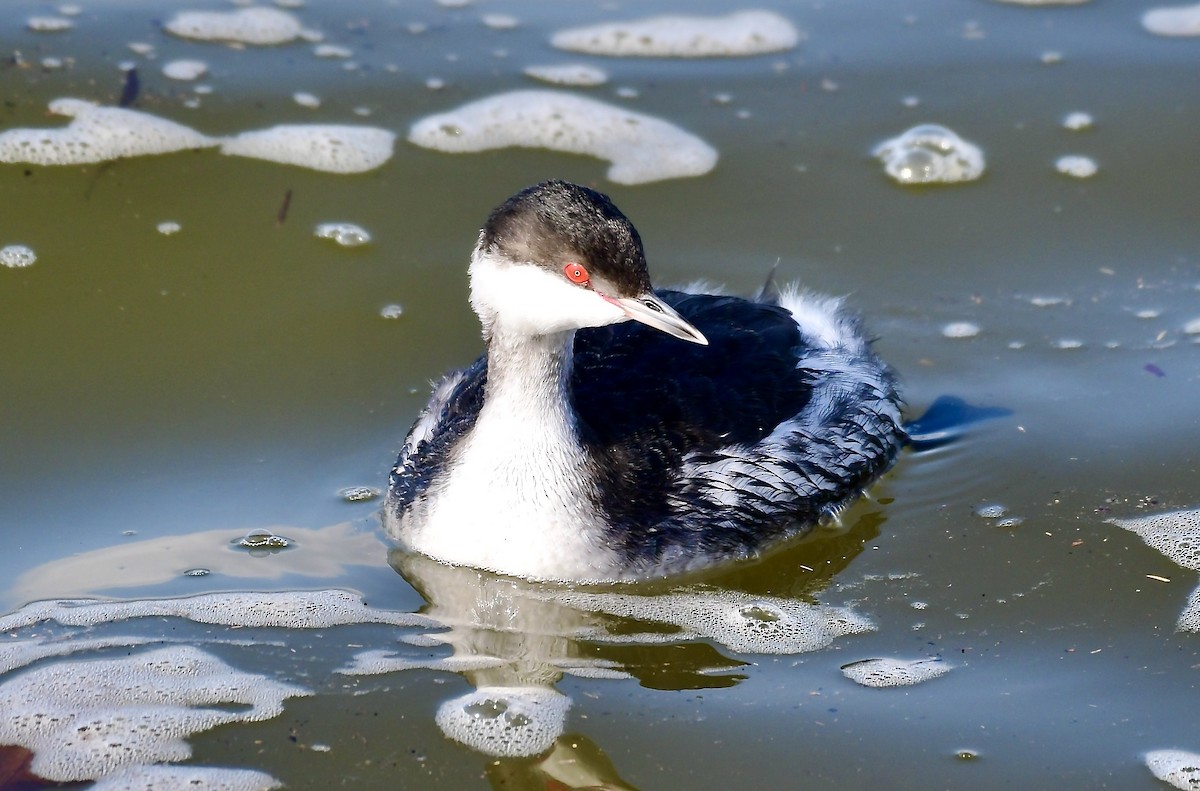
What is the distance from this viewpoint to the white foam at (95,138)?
7852 millimetres

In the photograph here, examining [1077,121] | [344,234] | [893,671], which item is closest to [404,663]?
[893,671]

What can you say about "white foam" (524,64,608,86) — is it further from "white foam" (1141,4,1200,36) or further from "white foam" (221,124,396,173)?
"white foam" (1141,4,1200,36)

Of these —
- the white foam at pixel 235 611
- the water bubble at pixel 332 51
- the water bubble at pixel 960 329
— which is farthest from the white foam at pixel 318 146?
the white foam at pixel 235 611

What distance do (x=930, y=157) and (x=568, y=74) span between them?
2.07m

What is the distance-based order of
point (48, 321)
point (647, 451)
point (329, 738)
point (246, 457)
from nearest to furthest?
point (329, 738) → point (647, 451) → point (246, 457) → point (48, 321)

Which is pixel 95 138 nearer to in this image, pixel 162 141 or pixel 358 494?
pixel 162 141

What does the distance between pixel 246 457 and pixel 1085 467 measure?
11.1 ft

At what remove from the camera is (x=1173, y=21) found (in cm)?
945

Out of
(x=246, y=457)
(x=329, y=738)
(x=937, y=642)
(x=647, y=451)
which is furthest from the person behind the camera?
(x=246, y=457)

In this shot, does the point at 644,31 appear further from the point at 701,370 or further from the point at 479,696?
the point at 479,696

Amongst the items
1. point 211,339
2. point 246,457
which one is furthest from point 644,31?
point 246,457

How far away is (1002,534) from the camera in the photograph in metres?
6.00

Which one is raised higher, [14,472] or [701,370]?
[701,370]

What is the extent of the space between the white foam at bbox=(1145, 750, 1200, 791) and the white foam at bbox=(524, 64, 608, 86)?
17.2 ft
